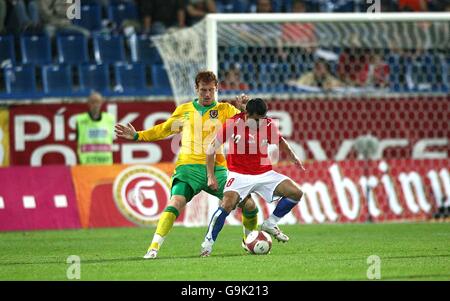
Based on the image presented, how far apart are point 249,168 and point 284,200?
1.84ft

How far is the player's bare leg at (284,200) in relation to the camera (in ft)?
39.6

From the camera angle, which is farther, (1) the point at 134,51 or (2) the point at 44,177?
(1) the point at 134,51

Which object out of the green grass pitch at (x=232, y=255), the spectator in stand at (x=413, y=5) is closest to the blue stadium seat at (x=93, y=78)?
the green grass pitch at (x=232, y=255)

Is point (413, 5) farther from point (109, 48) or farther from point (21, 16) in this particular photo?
point (21, 16)

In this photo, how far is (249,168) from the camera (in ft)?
39.3

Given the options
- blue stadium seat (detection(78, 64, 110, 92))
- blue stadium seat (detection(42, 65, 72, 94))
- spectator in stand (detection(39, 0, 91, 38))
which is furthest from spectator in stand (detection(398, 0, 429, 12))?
blue stadium seat (detection(42, 65, 72, 94))

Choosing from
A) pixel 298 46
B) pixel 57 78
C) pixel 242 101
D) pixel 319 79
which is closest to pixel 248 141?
pixel 242 101

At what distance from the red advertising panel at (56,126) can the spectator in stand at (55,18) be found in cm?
212

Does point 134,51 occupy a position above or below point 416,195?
above

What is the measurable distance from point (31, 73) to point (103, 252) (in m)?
8.81
